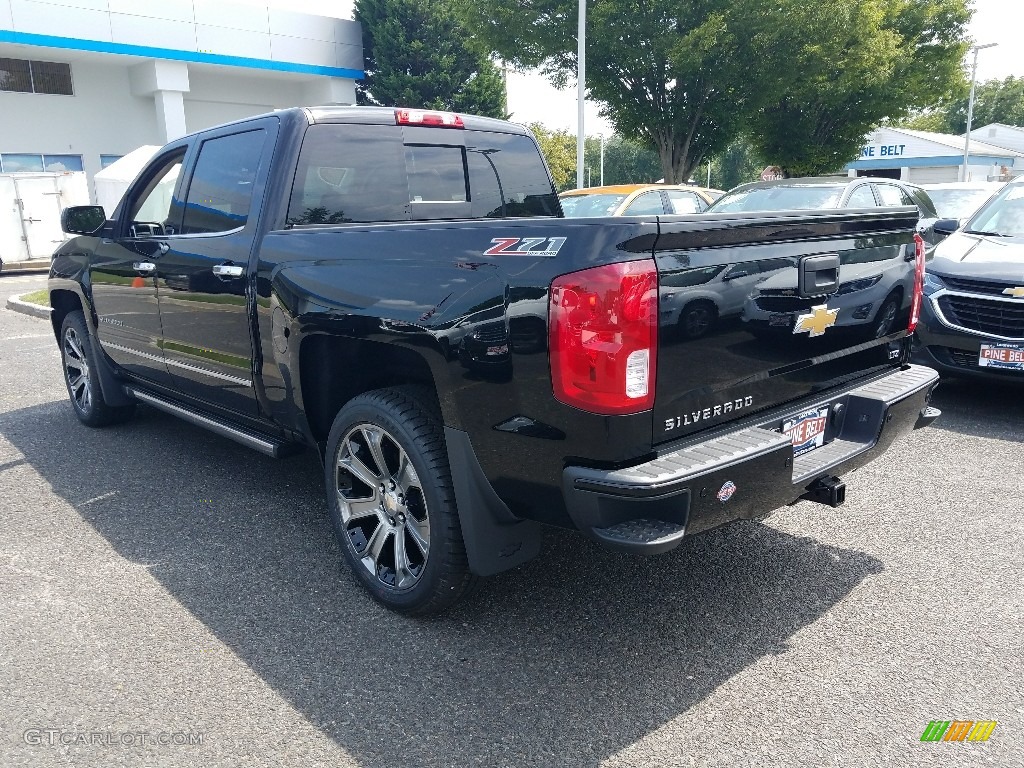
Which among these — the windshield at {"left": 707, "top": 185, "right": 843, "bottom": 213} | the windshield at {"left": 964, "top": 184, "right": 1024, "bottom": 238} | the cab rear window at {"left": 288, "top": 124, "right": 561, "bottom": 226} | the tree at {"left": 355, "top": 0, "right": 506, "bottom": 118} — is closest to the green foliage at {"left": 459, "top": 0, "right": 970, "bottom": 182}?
the windshield at {"left": 707, "top": 185, "right": 843, "bottom": 213}

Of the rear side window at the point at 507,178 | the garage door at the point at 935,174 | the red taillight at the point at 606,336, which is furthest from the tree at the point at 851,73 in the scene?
the garage door at the point at 935,174

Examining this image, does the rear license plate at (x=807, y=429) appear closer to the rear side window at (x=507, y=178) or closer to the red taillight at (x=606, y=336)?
the red taillight at (x=606, y=336)

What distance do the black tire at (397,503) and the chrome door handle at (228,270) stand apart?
0.89 meters

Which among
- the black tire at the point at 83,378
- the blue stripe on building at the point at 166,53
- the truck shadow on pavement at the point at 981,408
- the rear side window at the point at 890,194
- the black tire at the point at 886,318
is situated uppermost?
the blue stripe on building at the point at 166,53

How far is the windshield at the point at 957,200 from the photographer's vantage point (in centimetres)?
998

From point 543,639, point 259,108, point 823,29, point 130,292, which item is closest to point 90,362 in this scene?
point 130,292

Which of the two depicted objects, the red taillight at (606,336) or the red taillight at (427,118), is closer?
the red taillight at (606,336)

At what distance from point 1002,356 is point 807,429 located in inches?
133

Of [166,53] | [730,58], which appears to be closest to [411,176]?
[730,58]

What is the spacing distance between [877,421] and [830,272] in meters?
0.63

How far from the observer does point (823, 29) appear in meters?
20.2

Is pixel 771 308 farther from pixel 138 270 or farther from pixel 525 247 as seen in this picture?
pixel 138 270

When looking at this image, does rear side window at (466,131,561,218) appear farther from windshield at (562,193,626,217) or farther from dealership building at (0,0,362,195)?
dealership building at (0,0,362,195)

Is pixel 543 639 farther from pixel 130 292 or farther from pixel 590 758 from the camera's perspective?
pixel 130 292
